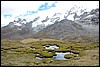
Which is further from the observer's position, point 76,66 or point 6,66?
point 76,66

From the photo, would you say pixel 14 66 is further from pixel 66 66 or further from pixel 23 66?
pixel 66 66

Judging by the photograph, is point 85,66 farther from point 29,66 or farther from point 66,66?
point 29,66

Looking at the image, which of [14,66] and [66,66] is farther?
[66,66]

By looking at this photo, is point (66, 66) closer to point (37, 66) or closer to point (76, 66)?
point (76, 66)

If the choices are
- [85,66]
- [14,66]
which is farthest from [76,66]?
[14,66]

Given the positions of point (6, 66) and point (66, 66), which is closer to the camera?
point (6, 66)

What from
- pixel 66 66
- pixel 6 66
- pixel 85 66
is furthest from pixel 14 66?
pixel 85 66

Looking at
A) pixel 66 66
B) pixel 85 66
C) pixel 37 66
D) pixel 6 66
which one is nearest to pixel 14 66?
pixel 6 66

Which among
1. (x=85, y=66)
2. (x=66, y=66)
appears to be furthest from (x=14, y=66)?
(x=85, y=66)

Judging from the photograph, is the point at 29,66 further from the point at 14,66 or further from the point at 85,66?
the point at 85,66
